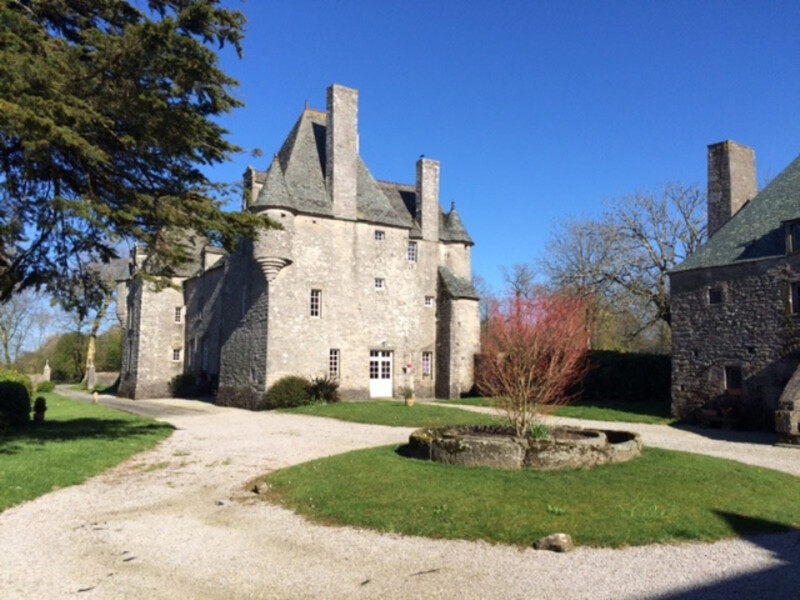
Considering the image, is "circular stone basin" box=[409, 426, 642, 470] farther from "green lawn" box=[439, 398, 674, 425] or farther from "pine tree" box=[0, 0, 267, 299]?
"green lawn" box=[439, 398, 674, 425]

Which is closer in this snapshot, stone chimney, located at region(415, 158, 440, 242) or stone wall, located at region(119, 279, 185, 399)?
stone chimney, located at region(415, 158, 440, 242)

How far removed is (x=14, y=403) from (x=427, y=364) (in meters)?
18.4

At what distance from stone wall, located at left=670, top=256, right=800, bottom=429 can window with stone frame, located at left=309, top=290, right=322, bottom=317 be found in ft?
48.2

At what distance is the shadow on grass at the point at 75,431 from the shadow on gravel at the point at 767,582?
12.6 meters

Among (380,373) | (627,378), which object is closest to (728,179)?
(627,378)

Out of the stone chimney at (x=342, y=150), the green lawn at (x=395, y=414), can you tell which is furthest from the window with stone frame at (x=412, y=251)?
the green lawn at (x=395, y=414)

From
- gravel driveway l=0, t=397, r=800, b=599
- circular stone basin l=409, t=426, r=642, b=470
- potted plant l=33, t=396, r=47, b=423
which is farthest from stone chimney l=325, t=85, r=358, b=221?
gravel driveway l=0, t=397, r=800, b=599

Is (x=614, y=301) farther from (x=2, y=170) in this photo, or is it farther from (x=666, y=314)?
(x=2, y=170)

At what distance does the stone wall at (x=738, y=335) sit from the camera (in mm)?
18359

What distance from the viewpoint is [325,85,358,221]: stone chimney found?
94.0ft

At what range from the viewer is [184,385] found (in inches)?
1414

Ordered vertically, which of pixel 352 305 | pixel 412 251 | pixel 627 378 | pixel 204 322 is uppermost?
pixel 412 251

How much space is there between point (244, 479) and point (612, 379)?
20541 mm

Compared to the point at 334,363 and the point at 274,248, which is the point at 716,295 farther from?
the point at 274,248
